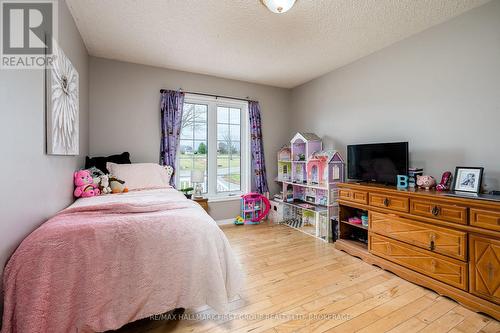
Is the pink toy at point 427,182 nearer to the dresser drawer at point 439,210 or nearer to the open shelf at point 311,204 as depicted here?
the dresser drawer at point 439,210

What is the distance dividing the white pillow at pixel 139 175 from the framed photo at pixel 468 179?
310cm

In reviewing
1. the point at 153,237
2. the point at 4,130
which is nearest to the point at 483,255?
the point at 153,237

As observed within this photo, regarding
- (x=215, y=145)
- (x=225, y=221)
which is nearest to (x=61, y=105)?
(x=215, y=145)

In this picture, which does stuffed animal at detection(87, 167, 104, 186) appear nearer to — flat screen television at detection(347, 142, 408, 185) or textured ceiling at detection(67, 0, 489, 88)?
textured ceiling at detection(67, 0, 489, 88)

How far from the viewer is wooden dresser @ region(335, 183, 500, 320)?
5.22ft

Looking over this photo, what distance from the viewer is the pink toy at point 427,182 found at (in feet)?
7.29

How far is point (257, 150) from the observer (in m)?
4.06

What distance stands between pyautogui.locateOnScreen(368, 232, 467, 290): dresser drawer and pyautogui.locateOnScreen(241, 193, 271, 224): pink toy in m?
1.92

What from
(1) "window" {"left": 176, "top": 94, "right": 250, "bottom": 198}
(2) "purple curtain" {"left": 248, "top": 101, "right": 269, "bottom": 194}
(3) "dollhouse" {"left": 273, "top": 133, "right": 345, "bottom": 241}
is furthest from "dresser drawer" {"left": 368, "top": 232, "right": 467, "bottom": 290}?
(1) "window" {"left": 176, "top": 94, "right": 250, "bottom": 198}

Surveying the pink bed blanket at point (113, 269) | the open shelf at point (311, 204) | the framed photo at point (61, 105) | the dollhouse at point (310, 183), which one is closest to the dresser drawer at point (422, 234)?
the dollhouse at point (310, 183)

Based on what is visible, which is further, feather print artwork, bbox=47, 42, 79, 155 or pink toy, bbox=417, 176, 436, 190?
pink toy, bbox=417, 176, 436, 190

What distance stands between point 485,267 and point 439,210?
0.46 metres

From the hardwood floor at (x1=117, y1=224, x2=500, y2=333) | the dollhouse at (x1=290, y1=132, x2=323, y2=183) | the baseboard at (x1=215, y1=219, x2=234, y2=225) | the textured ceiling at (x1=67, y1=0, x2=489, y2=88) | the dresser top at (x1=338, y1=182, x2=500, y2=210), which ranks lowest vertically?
the hardwood floor at (x1=117, y1=224, x2=500, y2=333)

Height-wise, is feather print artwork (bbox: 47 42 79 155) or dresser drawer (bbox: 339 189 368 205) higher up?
feather print artwork (bbox: 47 42 79 155)
